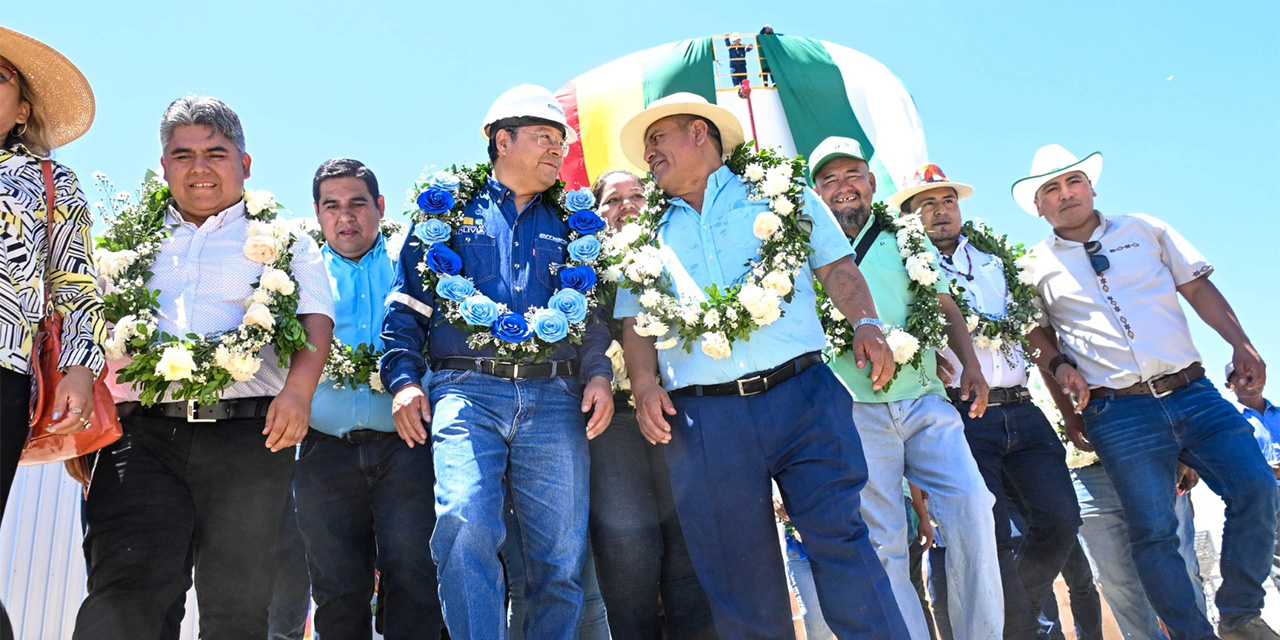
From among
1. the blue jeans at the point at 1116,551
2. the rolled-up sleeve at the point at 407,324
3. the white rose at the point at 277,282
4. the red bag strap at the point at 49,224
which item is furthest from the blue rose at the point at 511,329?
the blue jeans at the point at 1116,551

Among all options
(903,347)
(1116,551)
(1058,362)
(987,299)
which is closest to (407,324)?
(903,347)

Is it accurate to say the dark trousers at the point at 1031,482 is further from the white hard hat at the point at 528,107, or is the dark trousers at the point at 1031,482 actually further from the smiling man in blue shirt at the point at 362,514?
the smiling man in blue shirt at the point at 362,514

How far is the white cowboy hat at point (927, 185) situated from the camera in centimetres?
672

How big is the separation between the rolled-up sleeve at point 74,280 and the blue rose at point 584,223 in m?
2.11

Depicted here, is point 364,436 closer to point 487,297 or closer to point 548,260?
point 487,297

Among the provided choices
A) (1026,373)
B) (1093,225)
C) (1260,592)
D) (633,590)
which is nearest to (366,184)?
(633,590)

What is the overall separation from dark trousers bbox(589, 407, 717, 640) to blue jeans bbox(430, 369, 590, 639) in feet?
1.92

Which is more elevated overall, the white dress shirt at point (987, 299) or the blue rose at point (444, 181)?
the blue rose at point (444, 181)

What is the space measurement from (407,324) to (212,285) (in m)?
0.97

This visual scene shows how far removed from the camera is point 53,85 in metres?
3.94

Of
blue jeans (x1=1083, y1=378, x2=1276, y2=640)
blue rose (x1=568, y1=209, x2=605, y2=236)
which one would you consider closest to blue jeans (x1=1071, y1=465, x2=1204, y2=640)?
blue jeans (x1=1083, y1=378, x2=1276, y2=640)

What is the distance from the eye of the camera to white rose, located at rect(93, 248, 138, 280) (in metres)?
4.30

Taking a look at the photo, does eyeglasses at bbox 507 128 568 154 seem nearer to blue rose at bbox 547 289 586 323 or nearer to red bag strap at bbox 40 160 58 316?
blue rose at bbox 547 289 586 323

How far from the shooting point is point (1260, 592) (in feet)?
17.3
